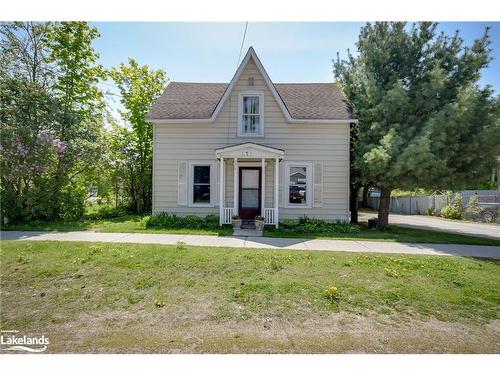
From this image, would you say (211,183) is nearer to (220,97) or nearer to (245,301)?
(220,97)

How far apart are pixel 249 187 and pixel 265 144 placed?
6.60 ft

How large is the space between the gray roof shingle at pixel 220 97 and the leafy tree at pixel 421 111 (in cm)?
123

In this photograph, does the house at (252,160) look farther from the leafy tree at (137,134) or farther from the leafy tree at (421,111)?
the leafy tree at (137,134)

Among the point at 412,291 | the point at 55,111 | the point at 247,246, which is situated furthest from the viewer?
the point at 55,111

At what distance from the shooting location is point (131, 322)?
389 cm

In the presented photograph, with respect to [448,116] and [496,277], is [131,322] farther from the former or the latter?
[448,116]

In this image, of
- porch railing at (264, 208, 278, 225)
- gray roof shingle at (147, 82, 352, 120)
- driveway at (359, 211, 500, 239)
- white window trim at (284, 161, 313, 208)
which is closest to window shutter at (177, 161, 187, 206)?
gray roof shingle at (147, 82, 352, 120)

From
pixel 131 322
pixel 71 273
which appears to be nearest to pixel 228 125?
pixel 71 273

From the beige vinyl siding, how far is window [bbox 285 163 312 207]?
304 mm

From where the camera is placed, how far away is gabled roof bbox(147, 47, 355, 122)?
11266 millimetres

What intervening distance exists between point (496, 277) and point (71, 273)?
8.83 metres

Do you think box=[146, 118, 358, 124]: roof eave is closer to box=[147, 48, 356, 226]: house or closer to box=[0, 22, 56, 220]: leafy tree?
box=[147, 48, 356, 226]: house

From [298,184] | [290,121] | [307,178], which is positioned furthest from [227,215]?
[290,121]

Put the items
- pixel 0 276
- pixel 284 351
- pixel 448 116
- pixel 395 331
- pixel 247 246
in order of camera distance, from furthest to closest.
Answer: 1. pixel 448 116
2. pixel 247 246
3. pixel 0 276
4. pixel 395 331
5. pixel 284 351
